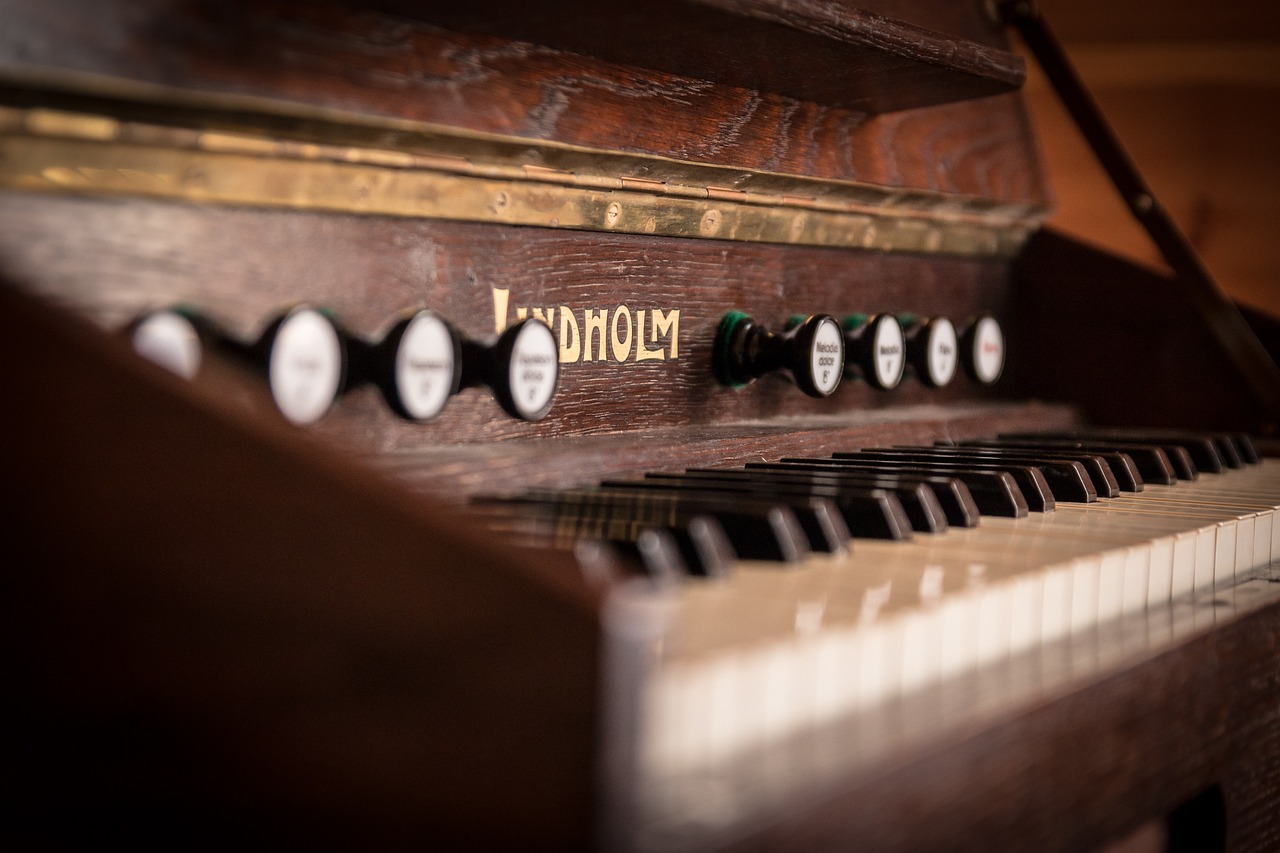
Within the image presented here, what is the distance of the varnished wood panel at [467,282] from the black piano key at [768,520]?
260 millimetres

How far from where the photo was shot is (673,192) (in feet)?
4.94

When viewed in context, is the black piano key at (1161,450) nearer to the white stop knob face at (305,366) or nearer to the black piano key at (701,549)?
the black piano key at (701,549)

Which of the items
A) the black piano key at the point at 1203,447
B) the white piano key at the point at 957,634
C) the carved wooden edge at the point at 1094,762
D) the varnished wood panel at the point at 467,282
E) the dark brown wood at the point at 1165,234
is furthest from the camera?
the dark brown wood at the point at 1165,234

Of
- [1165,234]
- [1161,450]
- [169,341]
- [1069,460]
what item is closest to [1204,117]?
[1165,234]

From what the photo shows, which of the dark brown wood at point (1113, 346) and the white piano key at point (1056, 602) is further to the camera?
→ the dark brown wood at point (1113, 346)

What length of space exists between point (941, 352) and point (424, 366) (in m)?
0.91

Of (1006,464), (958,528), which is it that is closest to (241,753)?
(958,528)

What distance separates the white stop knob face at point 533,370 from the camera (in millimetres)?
1245

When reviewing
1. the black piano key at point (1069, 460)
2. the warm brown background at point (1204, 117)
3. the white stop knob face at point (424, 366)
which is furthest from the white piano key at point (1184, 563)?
the warm brown background at point (1204, 117)

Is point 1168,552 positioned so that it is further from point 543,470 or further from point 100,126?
point 100,126

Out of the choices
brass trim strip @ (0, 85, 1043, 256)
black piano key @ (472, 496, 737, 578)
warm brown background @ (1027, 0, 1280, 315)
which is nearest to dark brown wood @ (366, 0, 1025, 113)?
brass trim strip @ (0, 85, 1043, 256)

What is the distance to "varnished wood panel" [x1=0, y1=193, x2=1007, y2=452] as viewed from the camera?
3.29 feet

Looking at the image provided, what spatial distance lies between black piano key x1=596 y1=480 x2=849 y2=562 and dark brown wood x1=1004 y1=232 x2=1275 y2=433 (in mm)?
1216

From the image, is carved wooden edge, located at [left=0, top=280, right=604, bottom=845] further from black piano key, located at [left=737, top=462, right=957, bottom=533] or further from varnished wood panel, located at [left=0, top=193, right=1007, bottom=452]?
black piano key, located at [left=737, top=462, right=957, bottom=533]
